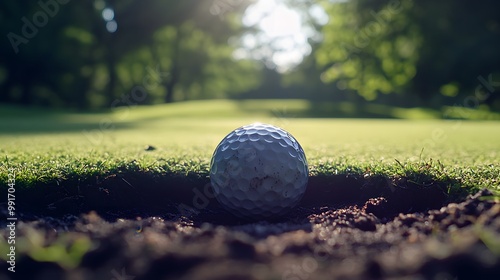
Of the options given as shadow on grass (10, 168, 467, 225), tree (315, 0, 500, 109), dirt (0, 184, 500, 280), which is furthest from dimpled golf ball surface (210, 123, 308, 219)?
tree (315, 0, 500, 109)

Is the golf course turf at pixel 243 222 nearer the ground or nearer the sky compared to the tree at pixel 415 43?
nearer the ground

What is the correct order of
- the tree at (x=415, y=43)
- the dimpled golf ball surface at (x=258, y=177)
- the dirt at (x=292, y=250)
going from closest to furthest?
the dirt at (x=292, y=250), the dimpled golf ball surface at (x=258, y=177), the tree at (x=415, y=43)

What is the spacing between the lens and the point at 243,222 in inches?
129

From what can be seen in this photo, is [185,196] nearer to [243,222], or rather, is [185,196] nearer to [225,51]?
[243,222]

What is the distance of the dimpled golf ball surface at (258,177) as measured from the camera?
3223mm

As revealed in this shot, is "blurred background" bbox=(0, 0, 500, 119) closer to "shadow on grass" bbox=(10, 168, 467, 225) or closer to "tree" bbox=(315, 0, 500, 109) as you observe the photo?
"tree" bbox=(315, 0, 500, 109)

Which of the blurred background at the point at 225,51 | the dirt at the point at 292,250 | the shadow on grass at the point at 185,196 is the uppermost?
the blurred background at the point at 225,51

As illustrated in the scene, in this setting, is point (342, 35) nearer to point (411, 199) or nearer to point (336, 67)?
point (336, 67)

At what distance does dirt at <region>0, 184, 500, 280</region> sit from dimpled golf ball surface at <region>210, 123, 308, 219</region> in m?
0.33

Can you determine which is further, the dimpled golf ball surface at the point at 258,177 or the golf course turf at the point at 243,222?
the dimpled golf ball surface at the point at 258,177

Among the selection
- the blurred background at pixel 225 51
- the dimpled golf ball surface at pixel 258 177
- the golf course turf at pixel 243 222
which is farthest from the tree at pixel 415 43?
the dimpled golf ball surface at pixel 258 177

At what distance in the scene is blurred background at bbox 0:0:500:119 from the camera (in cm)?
2111

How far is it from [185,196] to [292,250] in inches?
69.5

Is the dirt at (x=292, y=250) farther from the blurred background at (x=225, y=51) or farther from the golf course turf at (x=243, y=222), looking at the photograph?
the blurred background at (x=225, y=51)
